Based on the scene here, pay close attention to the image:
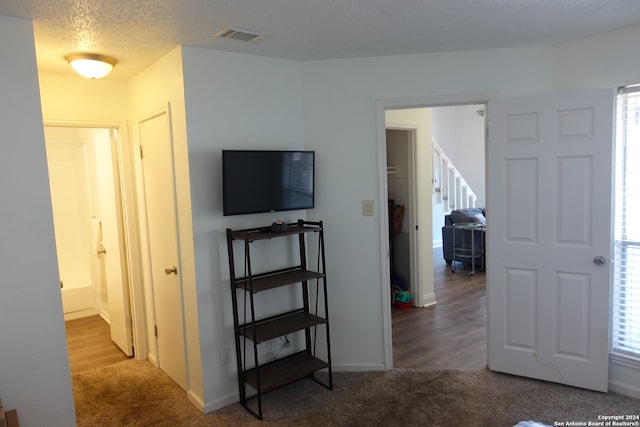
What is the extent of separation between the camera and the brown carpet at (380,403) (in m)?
2.69

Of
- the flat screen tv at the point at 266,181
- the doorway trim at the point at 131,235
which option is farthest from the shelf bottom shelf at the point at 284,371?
the doorway trim at the point at 131,235

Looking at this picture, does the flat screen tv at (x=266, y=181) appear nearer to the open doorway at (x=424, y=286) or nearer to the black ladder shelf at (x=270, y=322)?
the black ladder shelf at (x=270, y=322)

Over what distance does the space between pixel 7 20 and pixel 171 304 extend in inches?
79.4

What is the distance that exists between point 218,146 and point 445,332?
9.09 feet

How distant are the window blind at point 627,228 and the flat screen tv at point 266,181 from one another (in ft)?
6.73

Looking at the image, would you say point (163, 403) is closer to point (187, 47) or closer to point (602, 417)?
point (187, 47)

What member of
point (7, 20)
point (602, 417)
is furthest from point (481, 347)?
point (7, 20)

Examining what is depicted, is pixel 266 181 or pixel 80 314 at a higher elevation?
pixel 266 181

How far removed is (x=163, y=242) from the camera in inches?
128

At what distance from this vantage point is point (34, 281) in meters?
2.23

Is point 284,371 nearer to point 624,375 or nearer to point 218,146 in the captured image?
point 218,146

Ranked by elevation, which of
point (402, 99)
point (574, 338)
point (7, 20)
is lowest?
point (574, 338)

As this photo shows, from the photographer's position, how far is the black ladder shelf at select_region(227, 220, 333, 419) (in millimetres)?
2785

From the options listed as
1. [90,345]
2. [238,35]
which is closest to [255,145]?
[238,35]
